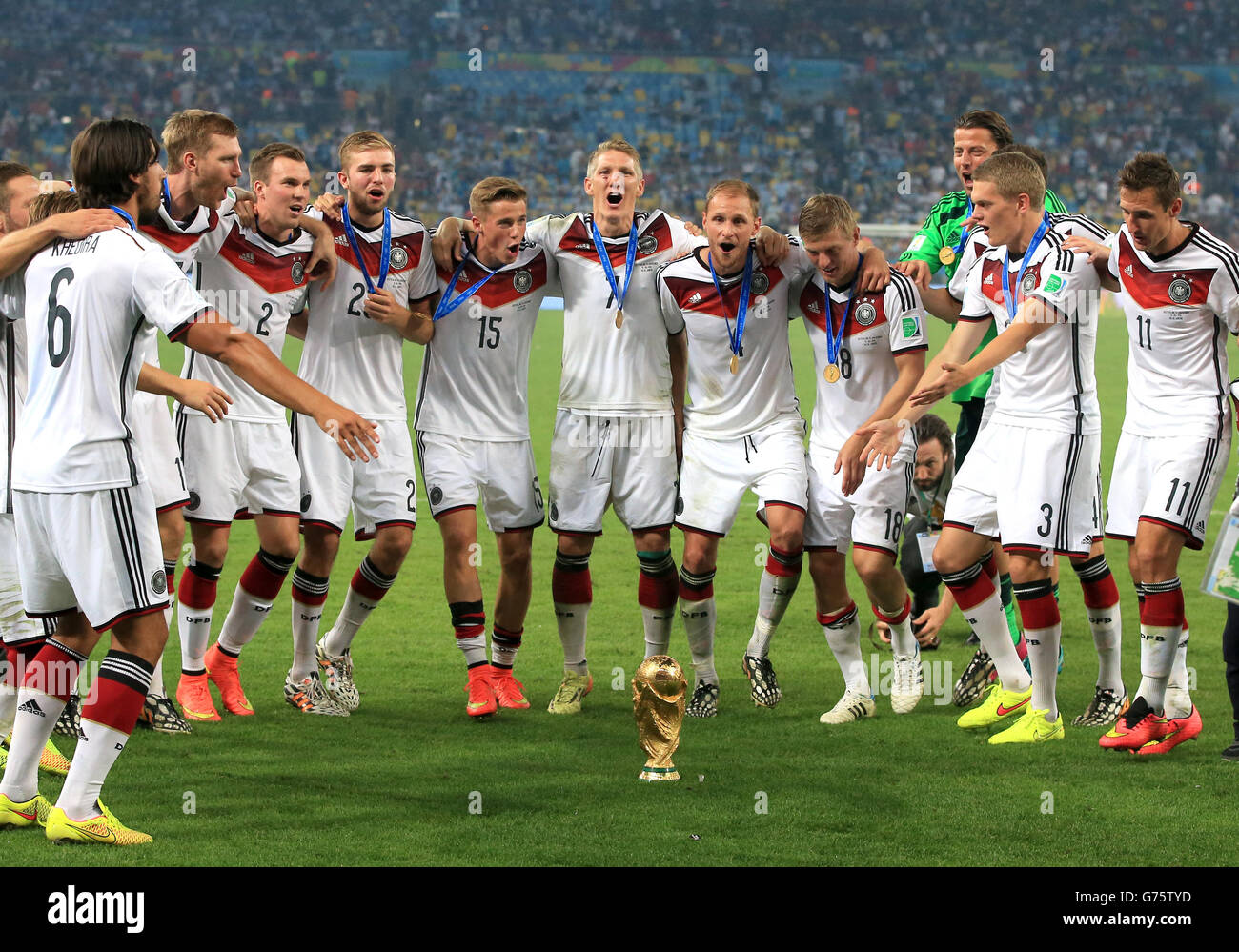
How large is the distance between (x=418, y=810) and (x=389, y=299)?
2.32 meters

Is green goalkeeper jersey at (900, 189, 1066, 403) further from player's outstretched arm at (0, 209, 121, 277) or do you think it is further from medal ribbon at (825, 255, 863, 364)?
player's outstretched arm at (0, 209, 121, 277)

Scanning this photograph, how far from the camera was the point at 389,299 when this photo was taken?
248 inches

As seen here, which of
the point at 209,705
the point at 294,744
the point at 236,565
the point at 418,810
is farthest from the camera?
the point at 236,565

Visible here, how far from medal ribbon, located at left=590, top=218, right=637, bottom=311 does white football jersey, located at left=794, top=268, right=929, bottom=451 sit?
2.57ft

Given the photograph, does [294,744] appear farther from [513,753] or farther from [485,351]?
[485,351]

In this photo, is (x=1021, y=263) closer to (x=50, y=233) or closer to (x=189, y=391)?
(x=189, y=391)

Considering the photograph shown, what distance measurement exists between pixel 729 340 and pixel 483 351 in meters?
1.13

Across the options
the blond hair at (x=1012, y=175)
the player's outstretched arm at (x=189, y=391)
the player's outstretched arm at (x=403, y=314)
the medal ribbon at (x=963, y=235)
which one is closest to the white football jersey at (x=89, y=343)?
the player's outstretched arm at (x=189, y=391)

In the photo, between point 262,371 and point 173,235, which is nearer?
point 262,371

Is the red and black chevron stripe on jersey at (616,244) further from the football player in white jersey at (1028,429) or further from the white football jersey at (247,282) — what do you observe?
the football player in white jersey at (1028,429)

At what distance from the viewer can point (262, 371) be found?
4.45 meters

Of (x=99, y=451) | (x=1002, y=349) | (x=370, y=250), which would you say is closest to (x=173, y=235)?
(x=370, y=250)
